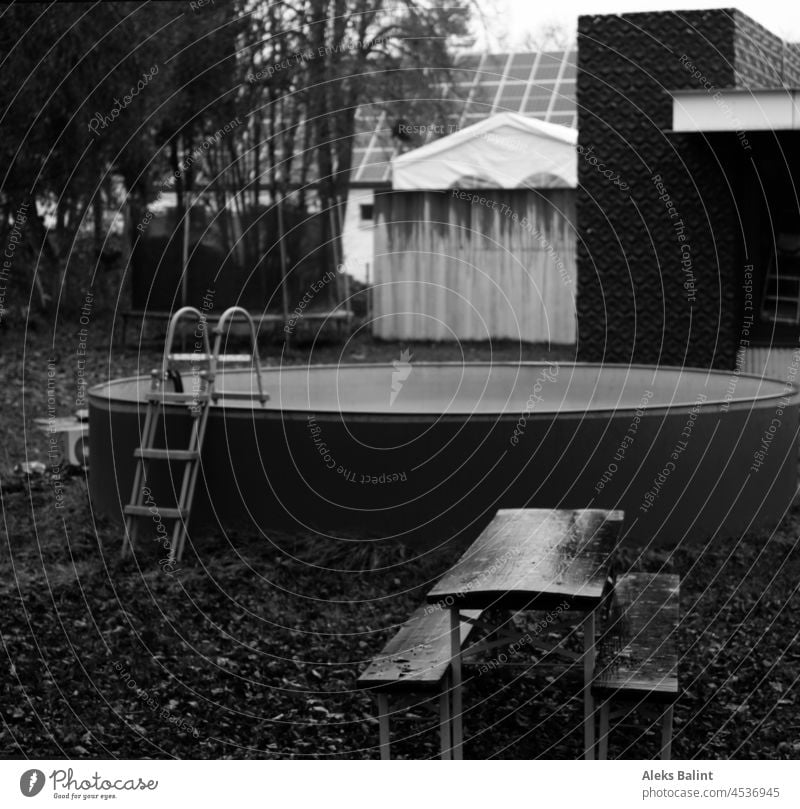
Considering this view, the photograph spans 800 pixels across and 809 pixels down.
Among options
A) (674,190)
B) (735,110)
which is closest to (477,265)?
(674,190)

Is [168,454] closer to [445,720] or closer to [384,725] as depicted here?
[445,720]

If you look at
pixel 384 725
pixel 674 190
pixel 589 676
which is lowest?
pixel 384 725

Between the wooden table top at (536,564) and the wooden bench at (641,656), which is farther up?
the wooden table top at (536,564)

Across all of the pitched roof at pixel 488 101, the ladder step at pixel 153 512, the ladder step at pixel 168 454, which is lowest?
the ladder step at pixel 153 512

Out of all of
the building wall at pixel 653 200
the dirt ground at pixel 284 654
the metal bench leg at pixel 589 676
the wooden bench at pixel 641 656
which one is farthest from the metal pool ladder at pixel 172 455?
the building wall at pixel 653 200

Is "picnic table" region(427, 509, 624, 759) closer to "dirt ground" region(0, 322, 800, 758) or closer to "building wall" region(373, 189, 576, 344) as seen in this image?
"dirt ground" region(0, 322, 800, 758)

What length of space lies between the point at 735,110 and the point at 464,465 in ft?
20.8

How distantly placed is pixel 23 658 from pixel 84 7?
34.4ft

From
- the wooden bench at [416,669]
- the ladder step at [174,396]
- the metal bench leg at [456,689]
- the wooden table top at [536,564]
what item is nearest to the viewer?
the wooden table top at [536,564]

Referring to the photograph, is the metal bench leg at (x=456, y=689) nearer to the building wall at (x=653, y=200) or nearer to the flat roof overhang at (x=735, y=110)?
the flat roof overhang at (x=735, y=110)

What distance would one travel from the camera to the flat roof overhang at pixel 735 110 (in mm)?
12383

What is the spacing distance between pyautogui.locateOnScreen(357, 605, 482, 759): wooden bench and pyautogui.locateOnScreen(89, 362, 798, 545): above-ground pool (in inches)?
85.4

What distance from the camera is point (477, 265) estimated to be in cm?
2073

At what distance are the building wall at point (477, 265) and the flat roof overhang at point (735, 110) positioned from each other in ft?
22.0
